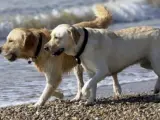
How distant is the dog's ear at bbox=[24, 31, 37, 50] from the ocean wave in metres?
9.40

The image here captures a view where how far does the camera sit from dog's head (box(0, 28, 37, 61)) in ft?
23.6

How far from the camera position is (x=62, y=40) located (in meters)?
6.88

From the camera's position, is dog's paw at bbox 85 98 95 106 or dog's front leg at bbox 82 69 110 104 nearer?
dog's front leg at bbox 82 69 110 104

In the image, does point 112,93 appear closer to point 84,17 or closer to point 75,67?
point 75,67

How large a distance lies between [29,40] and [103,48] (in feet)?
2.91

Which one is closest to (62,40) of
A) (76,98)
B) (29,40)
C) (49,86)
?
(29,40)

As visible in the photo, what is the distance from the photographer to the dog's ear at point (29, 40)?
7.18 metres

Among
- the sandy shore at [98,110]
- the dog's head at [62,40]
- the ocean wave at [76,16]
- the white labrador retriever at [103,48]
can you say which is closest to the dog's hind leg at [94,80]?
the white labrador retriever at [103,48]

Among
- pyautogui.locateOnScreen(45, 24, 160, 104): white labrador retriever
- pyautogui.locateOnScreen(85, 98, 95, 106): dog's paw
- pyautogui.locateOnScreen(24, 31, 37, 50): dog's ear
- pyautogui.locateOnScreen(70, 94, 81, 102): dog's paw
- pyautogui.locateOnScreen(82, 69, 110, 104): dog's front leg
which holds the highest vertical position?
pyautogui.locateOnScreen(24, 31, 37, 50): dog's ear

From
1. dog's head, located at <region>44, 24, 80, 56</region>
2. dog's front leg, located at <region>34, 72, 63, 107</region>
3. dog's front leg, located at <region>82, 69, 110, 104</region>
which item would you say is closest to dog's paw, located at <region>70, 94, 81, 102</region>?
dog's front leg, located at <region>34, 72, 63, 107</region>

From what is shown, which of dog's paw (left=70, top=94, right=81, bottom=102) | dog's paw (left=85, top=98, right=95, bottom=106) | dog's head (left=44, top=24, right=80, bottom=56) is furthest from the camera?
dog's paw (left=70, top=94, right=81, bottom=102)

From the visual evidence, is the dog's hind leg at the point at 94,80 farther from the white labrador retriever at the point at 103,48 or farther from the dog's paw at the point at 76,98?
the dog's paw at the point at 76,98

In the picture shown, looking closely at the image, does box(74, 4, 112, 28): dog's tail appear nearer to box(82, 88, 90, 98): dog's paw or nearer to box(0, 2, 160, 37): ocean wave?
box(82, 88, 90, 98): dog's paw

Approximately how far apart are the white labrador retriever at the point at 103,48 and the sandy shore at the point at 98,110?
0.26 m
